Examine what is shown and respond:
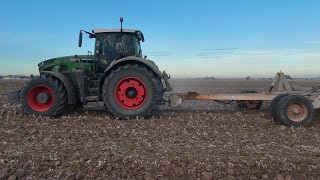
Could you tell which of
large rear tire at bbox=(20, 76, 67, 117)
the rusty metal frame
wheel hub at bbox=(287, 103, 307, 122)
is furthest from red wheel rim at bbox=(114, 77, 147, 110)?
wheel hub at bbox=(287, 103, 307, 122)

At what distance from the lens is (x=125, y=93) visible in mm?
9844

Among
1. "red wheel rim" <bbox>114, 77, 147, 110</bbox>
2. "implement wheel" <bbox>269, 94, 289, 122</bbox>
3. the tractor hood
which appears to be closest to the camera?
"implement wheel" <bbox>269, 94, 289, 122</bbox>

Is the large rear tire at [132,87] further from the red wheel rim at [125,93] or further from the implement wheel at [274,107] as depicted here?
the implement wheel at [274,107]

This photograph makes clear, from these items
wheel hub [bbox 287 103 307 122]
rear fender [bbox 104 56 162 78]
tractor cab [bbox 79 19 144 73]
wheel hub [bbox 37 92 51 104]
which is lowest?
wheel hub [bbox 287 103 307 122]

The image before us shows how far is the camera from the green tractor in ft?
31.9

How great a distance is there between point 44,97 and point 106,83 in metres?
1.64

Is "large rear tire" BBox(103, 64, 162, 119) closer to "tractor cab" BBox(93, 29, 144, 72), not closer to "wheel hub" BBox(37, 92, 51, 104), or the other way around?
"tractor cab" BBox(93, 29, 144, 72)

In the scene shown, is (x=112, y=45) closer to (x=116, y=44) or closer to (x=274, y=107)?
(x=116, y=44)

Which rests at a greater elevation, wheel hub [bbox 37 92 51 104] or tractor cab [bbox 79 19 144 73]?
tractor cab [bbox 79 19 144 73]

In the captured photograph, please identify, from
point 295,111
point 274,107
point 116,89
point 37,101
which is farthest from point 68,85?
point 295,111

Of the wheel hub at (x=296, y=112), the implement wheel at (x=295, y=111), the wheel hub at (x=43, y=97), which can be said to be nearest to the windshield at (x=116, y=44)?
the wheel hub at (x=43, y=97)

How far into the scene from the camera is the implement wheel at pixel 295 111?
29.2 feet

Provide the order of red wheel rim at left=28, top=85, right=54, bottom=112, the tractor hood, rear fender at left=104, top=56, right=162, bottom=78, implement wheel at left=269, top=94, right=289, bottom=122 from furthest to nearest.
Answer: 1. the tractor hood
2. red wheel rim at left=28, top=85, right=54, bottom=112
3. rear fender at left=104, top=56, right=162, bottom=78
4. implement wheel at left=269, top=94, right=289, bottom=122

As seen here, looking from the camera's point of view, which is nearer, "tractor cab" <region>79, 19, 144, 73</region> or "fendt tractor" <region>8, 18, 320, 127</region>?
"fendt tractor" <region>8, 18, 320, 127</region>
